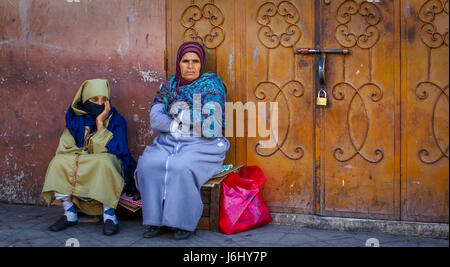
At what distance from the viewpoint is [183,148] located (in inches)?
145

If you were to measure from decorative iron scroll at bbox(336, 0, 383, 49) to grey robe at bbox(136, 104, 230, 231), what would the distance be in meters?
1.48

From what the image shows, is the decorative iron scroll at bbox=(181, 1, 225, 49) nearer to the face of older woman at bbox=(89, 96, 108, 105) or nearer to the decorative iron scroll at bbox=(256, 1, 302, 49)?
the decorative iron scroll at bbox=(256, 1, 302, 49)

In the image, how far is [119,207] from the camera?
13.7ft

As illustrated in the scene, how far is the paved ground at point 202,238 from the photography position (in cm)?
341

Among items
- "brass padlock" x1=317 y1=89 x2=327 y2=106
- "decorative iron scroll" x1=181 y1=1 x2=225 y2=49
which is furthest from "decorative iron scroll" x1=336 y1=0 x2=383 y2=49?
"decorative iron scroll" x1=181 y1=1 x2=225 y2=49

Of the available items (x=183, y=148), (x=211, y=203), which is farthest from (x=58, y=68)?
(x=211, y=203)

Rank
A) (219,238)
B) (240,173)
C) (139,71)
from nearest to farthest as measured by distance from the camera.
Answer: (219,238), (240,173), (139,71)

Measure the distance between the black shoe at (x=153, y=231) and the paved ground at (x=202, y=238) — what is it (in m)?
0.05

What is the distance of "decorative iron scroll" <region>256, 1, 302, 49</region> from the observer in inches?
153

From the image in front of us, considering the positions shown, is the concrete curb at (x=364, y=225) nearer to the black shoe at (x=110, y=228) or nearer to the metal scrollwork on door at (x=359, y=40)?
the metal scrollwork on door at (x=359, y=40)
